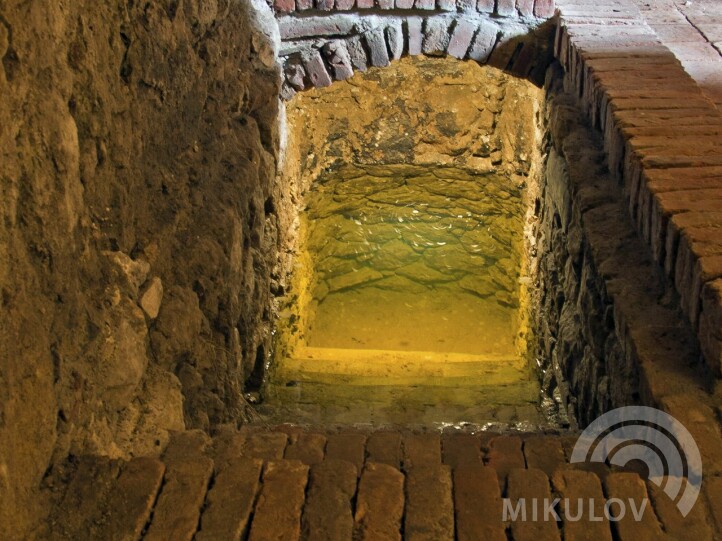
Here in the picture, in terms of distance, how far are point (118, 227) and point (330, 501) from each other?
858 mm

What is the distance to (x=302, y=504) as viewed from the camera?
170 cm

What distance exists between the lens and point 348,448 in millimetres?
2115

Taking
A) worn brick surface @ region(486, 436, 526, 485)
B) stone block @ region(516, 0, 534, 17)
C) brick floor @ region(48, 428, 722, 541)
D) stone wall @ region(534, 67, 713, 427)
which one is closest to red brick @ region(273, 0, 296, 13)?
stone block @ region(516, 0, 534, 17)

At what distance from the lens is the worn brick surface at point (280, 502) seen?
1625mm

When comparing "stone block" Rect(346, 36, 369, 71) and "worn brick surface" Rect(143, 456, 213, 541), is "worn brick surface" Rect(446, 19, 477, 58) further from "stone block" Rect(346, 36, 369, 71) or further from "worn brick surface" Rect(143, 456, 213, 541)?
"worn brick surface" Rect(143, 456, 213, 541)

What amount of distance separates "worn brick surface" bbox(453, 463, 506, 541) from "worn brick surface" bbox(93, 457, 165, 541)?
65 cm

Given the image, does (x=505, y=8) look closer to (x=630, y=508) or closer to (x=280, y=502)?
(x=630, y=508)

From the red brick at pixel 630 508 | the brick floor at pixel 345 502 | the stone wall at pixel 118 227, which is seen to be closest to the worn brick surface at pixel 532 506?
the brick floor at pixel 345 502

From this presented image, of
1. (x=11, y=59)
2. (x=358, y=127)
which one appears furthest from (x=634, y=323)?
(x=358, y=127)

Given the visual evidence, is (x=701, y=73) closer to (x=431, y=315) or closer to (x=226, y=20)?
(x=226, y=20)

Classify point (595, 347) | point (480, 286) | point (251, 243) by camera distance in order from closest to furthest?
point (595, 347), point (251, 243), point (480, 286)

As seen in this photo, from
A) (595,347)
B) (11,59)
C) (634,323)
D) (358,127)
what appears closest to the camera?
(11,59)

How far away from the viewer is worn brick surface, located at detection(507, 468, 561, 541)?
1613 mm

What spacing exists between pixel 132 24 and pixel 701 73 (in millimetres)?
2461
